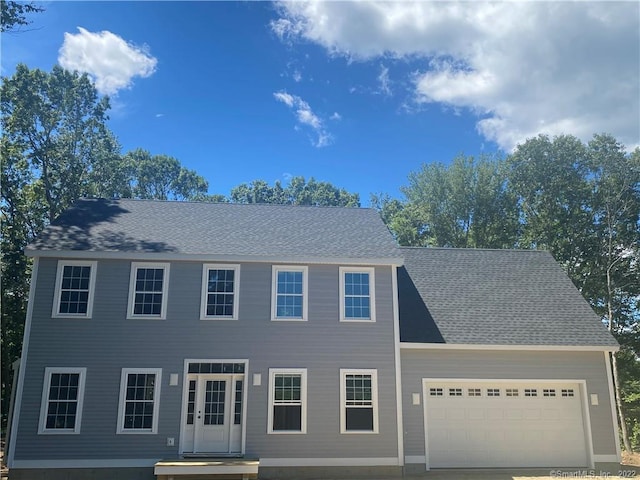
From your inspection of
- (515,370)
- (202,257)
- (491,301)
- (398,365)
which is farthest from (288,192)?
(515,370)

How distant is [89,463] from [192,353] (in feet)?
11.6

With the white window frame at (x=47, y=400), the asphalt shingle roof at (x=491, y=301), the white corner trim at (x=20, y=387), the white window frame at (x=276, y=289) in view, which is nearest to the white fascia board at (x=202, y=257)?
the white window frame at (x=276, y=289)

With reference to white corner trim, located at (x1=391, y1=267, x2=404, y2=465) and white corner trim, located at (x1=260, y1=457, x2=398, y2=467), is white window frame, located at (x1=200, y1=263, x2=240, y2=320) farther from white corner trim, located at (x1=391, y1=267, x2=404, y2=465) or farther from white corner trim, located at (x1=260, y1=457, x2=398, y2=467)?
white corner trim, located at (x1=391, y1=267, x2=404, y2=465)

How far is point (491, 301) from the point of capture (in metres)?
15.8

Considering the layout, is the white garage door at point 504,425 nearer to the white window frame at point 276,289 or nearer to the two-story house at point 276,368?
the two-story house at point 276,368

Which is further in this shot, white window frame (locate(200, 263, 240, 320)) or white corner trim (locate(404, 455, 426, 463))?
white window frame (locate(200, 263, 240, 320))

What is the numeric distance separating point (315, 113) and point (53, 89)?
17.2 metres

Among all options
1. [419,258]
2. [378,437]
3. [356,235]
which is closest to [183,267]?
[356,235]

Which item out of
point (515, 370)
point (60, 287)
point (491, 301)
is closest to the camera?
point (60, 287)

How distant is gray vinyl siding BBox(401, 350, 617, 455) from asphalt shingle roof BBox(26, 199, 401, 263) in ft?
10.2

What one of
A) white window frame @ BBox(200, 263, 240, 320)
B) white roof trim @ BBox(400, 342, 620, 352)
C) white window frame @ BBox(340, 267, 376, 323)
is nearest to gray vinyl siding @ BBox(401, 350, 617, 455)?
white roof trim @ BBox(400, 342, 620, 352)

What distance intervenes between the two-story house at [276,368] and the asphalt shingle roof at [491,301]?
87 mm

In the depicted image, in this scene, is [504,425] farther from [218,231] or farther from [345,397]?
[218,231]

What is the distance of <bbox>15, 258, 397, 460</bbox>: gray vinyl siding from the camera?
12.6m
